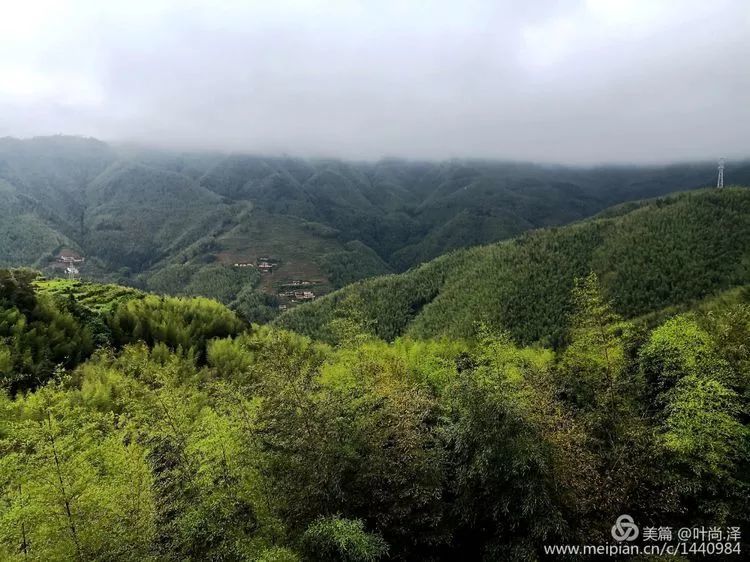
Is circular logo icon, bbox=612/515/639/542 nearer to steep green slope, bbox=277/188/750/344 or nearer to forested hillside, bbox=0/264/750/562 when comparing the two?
forested hillside, bbox=0/264/750/562

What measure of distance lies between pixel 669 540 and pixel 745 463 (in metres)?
4.55

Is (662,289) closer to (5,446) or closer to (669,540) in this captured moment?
(669,540)

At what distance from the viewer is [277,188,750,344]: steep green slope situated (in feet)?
290

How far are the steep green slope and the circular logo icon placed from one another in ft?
240

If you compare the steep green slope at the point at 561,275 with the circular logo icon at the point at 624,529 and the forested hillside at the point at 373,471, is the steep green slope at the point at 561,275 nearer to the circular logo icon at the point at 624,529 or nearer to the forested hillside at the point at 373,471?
the forested hillside at the point at 373,471

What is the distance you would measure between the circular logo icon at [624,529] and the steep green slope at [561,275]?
7304 centimetres

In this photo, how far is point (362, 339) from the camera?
20.2 m

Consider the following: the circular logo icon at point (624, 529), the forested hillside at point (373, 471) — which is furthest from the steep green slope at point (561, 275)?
the circular logo icon at point (624, 529)

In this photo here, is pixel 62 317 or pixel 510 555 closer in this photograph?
pixel 510 555

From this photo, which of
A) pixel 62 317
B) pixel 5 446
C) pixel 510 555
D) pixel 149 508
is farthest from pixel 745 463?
pixel 62 317

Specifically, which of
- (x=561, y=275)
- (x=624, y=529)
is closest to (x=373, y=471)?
(x=624, y=529)

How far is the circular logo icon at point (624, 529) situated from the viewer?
512 inches

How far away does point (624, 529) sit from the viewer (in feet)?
43.1

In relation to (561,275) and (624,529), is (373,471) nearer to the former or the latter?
(624,529)
